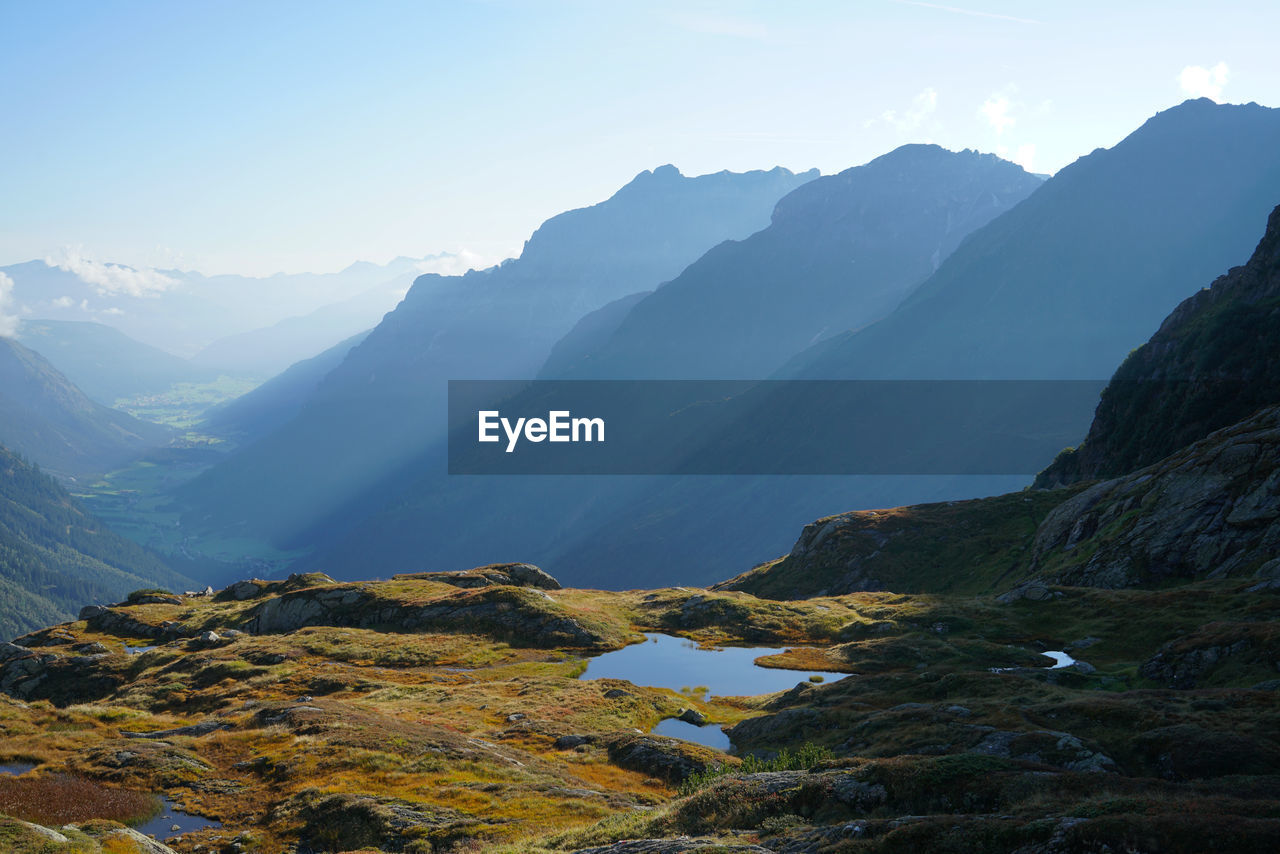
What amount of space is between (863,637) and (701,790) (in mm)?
54255

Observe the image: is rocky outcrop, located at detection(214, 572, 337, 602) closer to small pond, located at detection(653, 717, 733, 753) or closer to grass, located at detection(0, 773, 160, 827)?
small pond, located at detection(653, 717, 733, 753)

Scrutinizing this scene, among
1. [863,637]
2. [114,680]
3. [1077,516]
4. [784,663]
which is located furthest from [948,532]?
[114,680]

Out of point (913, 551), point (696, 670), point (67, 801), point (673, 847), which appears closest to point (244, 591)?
point (696, 670)

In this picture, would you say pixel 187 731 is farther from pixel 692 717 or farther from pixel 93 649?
pixel 93 649

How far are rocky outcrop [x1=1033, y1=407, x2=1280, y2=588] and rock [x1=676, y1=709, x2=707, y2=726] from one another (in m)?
47.3

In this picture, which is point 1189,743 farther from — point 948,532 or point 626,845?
point 948,532

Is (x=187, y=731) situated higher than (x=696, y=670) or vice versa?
(x=187, y=731)

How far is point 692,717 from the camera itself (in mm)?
55281

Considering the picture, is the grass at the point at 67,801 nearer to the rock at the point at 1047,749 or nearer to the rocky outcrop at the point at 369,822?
the rocky outcrop at the point at 369,822

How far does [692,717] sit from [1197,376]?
10440 cm

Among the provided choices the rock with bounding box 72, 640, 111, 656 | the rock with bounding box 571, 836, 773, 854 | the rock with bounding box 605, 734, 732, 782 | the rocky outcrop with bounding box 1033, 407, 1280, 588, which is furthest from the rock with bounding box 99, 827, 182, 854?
the rocky outcrop with bounding box 1033, 407, 1280, 588

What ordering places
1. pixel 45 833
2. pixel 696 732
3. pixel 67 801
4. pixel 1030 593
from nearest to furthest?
pixel 45 833 < pixel 67 801 < pixel 696 732 < pixel 1030 593

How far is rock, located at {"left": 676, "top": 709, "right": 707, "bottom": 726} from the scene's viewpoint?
180 ft

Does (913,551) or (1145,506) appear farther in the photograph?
(913,551)
